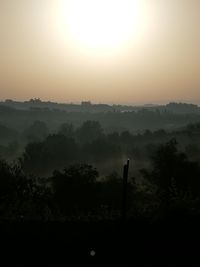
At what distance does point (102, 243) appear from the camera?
62.0ft

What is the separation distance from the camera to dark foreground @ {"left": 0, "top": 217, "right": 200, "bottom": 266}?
18.0 metres

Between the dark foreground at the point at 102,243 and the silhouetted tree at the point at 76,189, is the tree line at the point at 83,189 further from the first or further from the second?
the dark foreground at the point at 102,243

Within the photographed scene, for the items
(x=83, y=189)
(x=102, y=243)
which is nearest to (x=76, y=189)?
(x=83, y=189)

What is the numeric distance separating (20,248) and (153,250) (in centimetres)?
538

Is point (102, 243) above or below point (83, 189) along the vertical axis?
above

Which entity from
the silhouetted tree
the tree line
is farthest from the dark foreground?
the silhouetted tree

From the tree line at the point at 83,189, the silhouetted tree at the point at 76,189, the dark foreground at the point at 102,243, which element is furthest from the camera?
the silhouetted tree at the point at 76,189

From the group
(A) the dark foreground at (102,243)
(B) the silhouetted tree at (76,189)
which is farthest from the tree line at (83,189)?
(A) the dark foreground at (102,243)

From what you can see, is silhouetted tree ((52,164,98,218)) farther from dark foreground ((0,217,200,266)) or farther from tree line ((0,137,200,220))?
dark foreground ((0,217,200,266))

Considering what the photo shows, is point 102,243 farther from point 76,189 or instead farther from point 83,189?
point 83,189

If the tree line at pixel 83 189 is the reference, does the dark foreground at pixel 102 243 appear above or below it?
above

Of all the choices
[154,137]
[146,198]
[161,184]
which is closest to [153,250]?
[146,198]

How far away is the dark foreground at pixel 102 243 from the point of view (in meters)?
18.0

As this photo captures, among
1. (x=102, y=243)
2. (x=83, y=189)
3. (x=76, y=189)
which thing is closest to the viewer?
(x=102, y=243)
